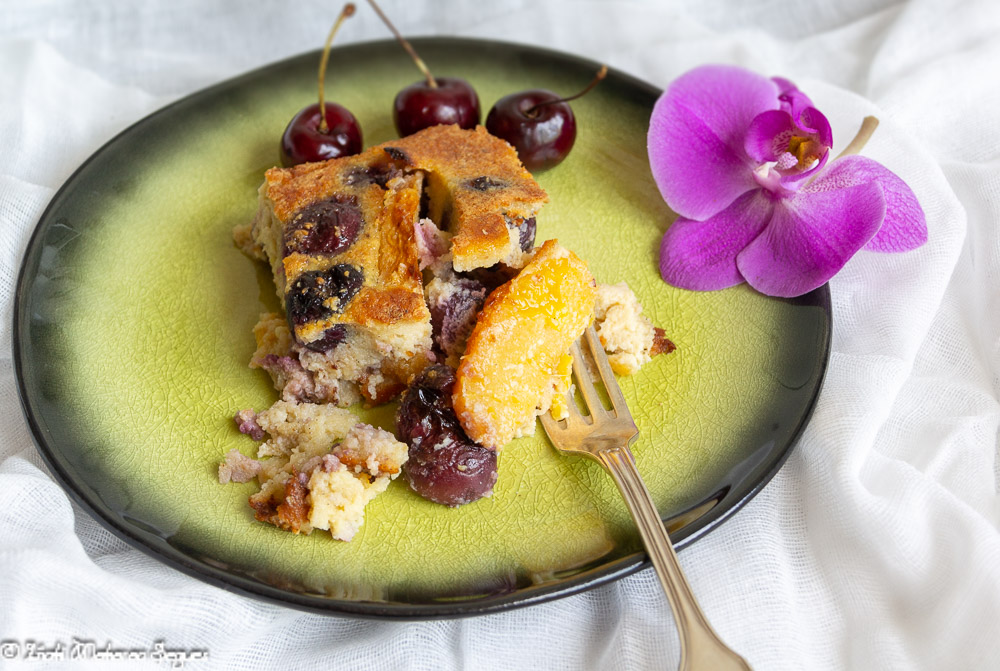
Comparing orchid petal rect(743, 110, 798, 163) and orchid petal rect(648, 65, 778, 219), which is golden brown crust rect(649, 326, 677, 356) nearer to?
orchid petal rect(648, 65, 778, 219)

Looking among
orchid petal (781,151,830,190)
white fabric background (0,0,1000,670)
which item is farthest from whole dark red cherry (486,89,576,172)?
white fabric background (0,0,1000,670)

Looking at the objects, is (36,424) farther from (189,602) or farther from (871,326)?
(871,326)

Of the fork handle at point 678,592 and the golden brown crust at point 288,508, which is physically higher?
A: the golden brown crust at point 288,508

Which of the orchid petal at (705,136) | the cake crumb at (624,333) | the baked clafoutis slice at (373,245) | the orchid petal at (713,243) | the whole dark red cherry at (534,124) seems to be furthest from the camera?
the whole dark red cherry at (534,124)

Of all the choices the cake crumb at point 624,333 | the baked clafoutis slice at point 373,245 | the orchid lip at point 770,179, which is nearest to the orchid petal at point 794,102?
the orchid lip at point 770,179

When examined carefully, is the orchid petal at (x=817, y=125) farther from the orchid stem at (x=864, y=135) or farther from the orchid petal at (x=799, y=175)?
the orchid stem at (x=864, y=135)

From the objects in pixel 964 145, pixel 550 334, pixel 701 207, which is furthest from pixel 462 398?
pixel 964 145
